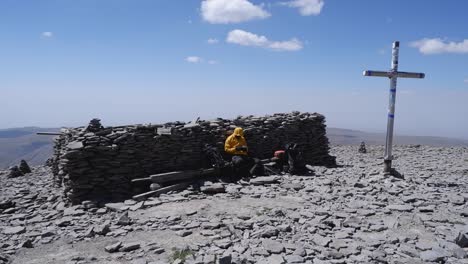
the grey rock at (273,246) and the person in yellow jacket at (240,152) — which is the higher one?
Answer: the person in yellow jacket at (240,152)

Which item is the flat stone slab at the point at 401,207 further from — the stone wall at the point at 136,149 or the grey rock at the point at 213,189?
the stone wall at the point at 136,149

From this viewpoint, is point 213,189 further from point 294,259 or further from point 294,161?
point 294,259

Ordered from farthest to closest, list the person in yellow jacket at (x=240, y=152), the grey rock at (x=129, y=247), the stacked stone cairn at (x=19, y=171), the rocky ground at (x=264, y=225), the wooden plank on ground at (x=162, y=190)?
the stacked stone cairn at (x=19, y=171), the person in yellow jacket at (x=240, y=152), the wooden plank on ground at (x=162, y=190), the grey rock at (x=129, y=247), the rocky ground at (x=264, y=225)

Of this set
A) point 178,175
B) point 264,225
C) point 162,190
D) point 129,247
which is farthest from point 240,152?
point 129,247

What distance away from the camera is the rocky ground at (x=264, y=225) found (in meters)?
6.70

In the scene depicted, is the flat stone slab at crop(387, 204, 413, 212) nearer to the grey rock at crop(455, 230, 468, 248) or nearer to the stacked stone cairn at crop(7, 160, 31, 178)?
the grey rock at crop(455, 230, 468, 248)

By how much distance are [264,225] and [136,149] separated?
603cm

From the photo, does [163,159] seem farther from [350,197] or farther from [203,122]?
[350,197]

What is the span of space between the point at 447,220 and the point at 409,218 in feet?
2.59

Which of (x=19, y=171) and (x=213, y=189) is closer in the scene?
(x=213, y=189)

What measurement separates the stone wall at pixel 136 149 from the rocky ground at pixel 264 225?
1.01 meters

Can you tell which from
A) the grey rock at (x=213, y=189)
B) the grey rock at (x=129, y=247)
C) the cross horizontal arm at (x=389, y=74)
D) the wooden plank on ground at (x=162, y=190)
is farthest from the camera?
the cross horizontal arm at (x=389, y=74)

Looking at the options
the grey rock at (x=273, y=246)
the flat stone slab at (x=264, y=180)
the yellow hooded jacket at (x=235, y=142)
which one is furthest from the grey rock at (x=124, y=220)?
the yellow hooded jacket at (x=235, y=142)

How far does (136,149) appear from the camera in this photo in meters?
12.4
